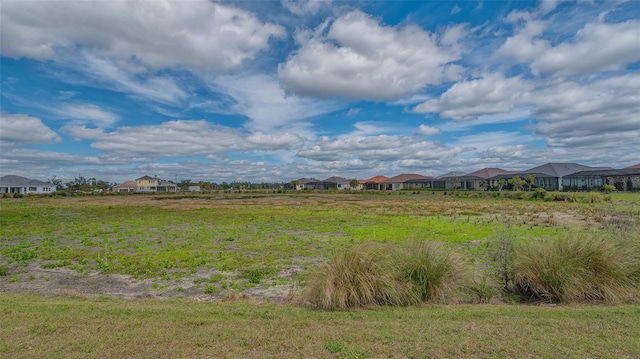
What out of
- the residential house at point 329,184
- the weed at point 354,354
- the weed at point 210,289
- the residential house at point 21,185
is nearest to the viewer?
the weed at point 354,354

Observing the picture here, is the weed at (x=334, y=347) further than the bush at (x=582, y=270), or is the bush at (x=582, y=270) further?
the bush at (x=582, y=270)

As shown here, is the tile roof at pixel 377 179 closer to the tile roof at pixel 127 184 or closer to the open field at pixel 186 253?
the tile roof at pixel 127 184

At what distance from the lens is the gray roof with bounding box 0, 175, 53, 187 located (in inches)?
3807

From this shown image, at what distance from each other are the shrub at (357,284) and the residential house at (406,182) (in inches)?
4323

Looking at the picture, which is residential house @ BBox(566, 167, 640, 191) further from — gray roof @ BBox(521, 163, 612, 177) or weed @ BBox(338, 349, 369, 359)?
weed @ BBox(338, 349, 369, 359)

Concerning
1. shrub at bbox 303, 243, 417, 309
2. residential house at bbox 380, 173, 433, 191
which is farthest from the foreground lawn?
residential house at bbox 380, 173, 433, 191

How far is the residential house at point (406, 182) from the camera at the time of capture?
385 ft

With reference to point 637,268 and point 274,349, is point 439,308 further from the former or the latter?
point 637,268

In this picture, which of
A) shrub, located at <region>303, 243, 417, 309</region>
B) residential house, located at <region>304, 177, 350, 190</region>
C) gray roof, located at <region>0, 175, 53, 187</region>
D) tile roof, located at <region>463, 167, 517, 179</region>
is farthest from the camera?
residential house, located at <region>304, 177, 350, 190</region>

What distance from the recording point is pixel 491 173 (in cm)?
10531

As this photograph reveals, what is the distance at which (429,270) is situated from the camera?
724cm

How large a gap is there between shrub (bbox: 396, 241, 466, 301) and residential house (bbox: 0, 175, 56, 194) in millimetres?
115759

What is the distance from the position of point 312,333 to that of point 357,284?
2.13 m

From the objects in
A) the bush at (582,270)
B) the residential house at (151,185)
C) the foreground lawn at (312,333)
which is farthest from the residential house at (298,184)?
the foreground lawn at (312,333)
